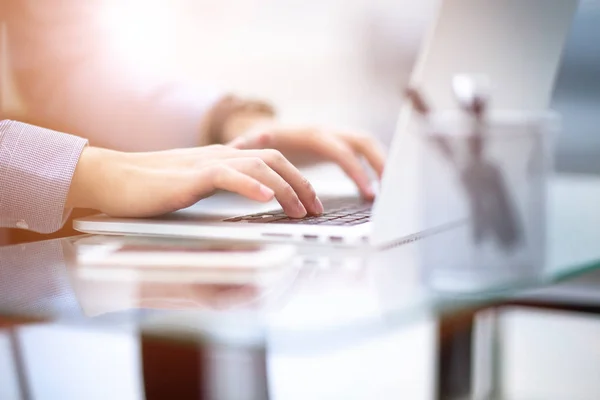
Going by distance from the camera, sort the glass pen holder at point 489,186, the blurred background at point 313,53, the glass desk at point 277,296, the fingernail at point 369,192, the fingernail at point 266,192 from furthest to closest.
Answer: the blurred background at point 313,53 → the fingernail at point 369,192 → the fingernail at point 266,192 → the glass pen holder at point 489,186 → the glass desk at point 277,296

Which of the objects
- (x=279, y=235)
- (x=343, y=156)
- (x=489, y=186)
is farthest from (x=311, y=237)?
(x=343, y=156)

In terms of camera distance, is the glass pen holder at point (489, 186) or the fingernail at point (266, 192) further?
the fingernail at point (266, 192)

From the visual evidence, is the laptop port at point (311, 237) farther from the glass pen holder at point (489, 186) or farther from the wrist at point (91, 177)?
the wrist at point (91, 177)

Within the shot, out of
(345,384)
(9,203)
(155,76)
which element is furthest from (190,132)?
(345,384)

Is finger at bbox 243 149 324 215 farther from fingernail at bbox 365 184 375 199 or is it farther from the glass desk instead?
fingernail at bbox 365 184 375 199

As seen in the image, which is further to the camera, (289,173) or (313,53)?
(313,53)

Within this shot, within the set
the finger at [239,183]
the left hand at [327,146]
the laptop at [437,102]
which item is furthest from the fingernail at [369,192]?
the finger at [239,183]

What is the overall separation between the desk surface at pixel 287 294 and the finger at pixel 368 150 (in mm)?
436

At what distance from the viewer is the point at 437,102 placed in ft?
2.18

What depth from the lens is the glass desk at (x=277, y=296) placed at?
15.6 inches

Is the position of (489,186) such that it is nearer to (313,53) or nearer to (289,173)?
(289,173)

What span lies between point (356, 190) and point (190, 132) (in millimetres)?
310

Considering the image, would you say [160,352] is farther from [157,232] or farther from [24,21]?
[24,21]

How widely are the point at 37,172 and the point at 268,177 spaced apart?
0.27 m
